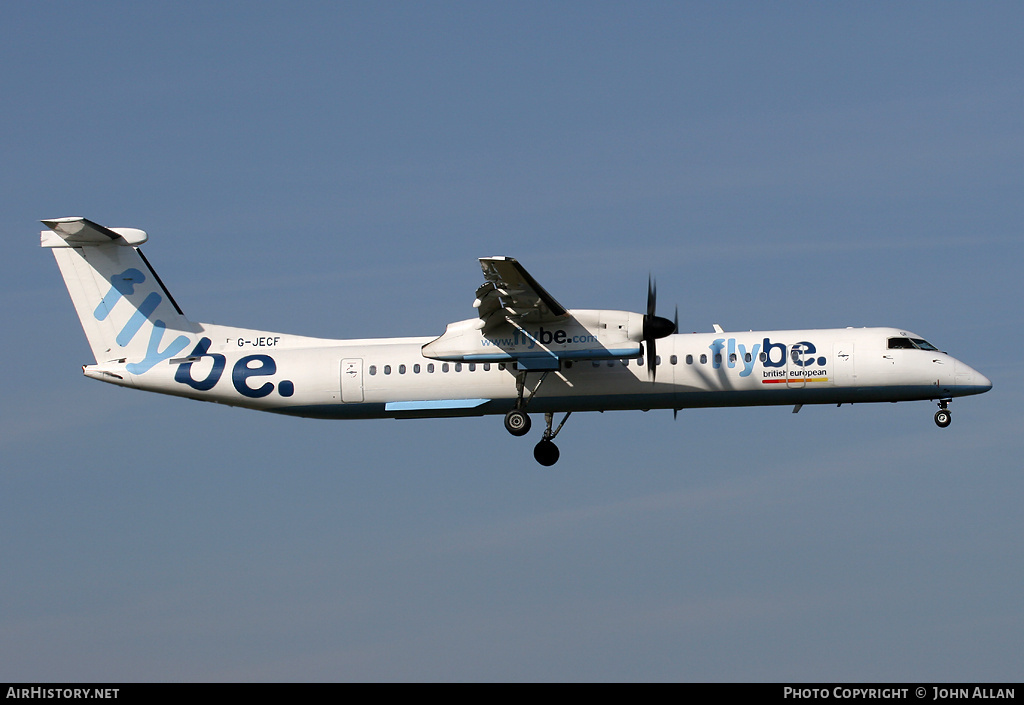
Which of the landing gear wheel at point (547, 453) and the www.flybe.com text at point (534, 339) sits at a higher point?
the www.flybe.com text at point (534, 339)

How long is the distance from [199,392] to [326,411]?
9.43 feet

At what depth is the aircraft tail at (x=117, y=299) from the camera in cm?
2903

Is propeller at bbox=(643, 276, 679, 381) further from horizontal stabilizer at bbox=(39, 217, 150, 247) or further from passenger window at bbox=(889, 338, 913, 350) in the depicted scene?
horizontal stabilizer at bbox=(39, 217, 150, 247)

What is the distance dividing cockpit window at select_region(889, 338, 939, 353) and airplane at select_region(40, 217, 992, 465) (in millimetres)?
31

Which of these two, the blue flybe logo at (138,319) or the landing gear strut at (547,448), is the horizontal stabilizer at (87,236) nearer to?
the blue flybe logo at (138,319)

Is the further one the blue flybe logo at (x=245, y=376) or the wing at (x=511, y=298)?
the blue flybe logo at (x=245, y=376)

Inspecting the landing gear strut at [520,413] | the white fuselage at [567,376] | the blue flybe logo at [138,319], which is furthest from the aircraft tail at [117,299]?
the landing gear strut at [520,413]

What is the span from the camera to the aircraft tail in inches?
1143

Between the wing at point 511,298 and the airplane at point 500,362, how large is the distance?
0.04 metres

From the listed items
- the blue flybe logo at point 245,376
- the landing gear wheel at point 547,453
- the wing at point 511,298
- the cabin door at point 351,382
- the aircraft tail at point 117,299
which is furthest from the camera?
the aircraft tail at point 117,299

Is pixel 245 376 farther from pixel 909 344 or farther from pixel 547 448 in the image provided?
pixel 909 344

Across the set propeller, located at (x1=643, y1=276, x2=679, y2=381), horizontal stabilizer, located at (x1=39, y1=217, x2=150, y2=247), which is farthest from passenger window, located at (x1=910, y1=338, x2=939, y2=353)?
horizontal stabilizer, located at (x1=39, y1=217, x2=150, y2=247)
